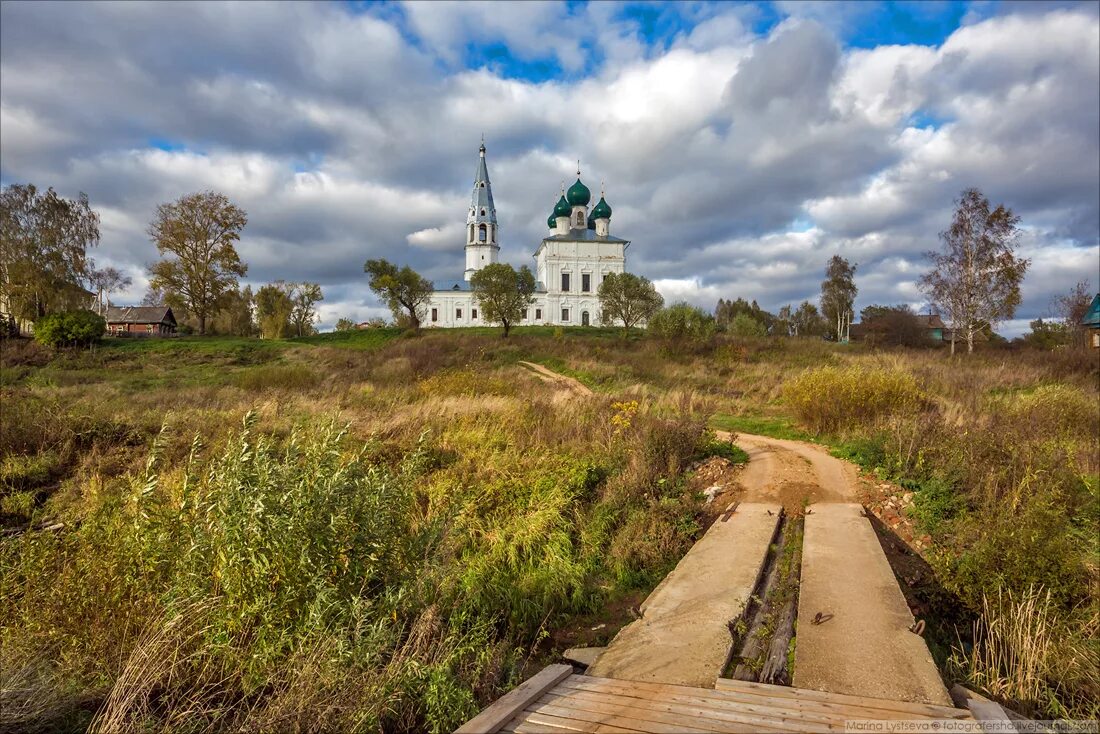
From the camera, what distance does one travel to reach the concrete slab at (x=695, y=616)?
386 centimetres

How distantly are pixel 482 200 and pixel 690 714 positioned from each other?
66334mm

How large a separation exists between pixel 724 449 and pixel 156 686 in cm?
829

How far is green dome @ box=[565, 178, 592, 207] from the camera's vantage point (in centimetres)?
6313

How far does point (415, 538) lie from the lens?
5145mm

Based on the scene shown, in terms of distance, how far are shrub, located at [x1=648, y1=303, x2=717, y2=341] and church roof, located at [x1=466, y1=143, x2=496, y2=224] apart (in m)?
38.4

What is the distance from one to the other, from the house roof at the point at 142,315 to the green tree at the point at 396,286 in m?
24.3

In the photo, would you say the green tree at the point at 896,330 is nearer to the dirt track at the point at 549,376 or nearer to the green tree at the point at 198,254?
the dirt track at the point at 549,376

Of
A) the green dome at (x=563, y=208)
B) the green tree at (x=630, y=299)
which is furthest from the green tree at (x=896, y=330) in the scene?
the green dome at (x=563, y=208)

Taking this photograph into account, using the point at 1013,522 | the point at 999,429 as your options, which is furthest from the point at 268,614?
the point at 999,429

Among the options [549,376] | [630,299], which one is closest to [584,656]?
[549,376]

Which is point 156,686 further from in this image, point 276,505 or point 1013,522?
point 1013,522

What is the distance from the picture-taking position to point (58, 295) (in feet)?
122

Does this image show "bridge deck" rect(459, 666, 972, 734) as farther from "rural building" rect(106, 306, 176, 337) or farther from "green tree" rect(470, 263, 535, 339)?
"rural building" rect(106, 306, 176, 337)

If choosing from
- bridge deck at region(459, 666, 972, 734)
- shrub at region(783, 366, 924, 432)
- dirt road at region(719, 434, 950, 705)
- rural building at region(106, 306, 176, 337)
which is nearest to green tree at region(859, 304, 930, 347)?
shrub at region(783, 366, 924, 432)
